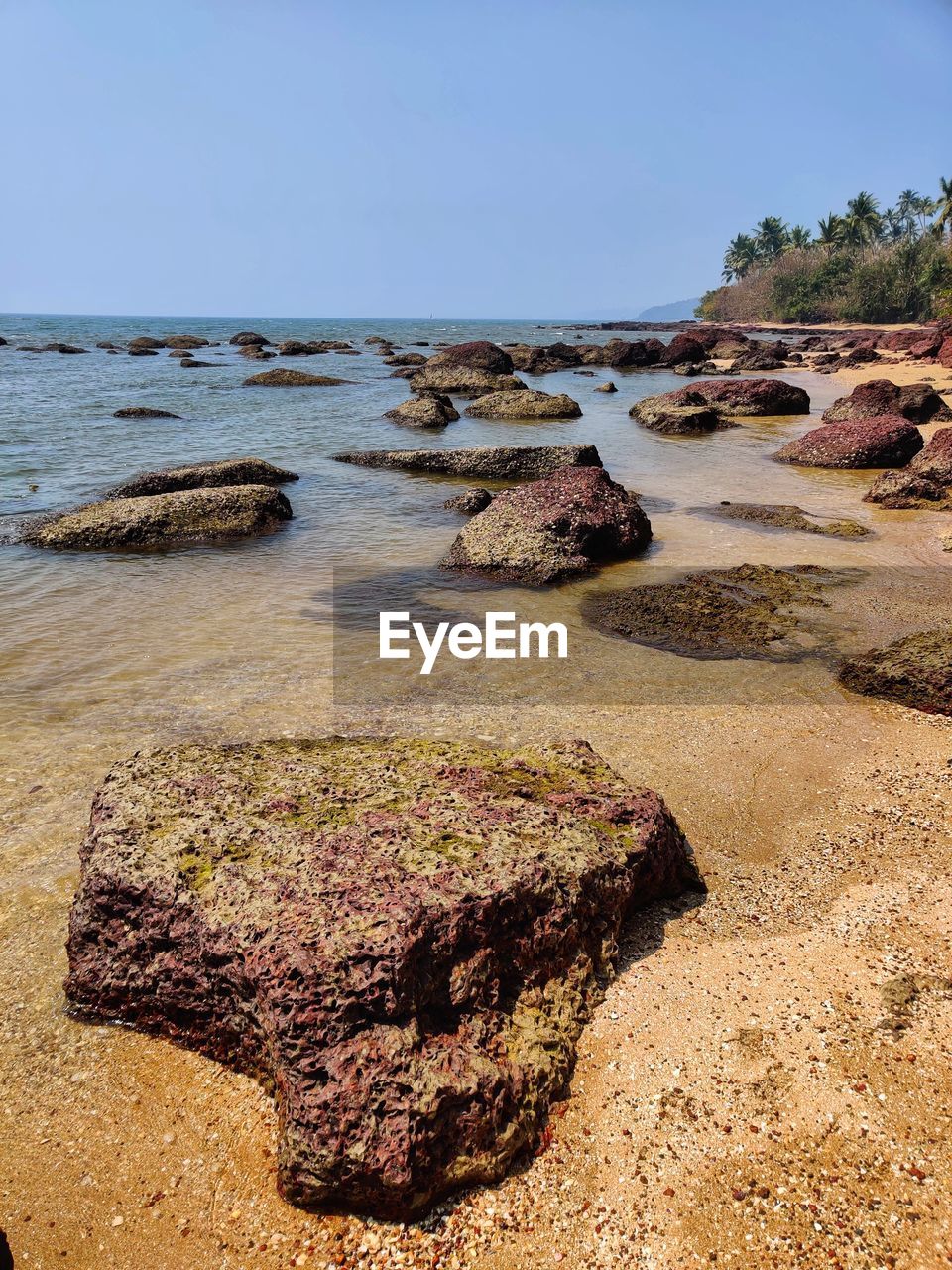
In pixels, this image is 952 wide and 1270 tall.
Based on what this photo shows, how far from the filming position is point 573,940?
3.34m

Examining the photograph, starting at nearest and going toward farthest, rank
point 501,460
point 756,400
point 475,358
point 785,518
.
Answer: point 785,518 → point 501,460 → point 756,400 → point 475,358

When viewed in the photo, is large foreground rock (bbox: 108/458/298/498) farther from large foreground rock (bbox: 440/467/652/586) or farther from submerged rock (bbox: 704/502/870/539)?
submerged rock (bbox: 704/502/870/539)

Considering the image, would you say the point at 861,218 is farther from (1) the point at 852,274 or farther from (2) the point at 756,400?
(2) the point at 756,400

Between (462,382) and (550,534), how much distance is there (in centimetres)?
2288

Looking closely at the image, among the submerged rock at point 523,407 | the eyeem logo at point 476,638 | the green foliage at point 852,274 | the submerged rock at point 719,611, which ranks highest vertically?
the green foliage at point 852,274

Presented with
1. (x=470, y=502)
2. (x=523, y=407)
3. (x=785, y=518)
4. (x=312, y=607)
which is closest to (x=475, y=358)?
(x=523, y=407)

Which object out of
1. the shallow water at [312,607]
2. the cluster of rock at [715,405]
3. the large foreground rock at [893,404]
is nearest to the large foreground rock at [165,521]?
the shallow water at [312,607]

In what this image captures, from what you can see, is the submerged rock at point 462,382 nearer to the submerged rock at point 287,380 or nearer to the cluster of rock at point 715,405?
the submerged rock at point 287,380

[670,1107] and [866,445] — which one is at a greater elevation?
[866,445]

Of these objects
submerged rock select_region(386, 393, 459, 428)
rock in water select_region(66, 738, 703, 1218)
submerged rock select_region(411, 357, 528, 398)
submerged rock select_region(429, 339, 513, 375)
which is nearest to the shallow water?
rock in water select_region(66, 738, 703, 1218)

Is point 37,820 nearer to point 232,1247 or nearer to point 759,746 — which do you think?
point 232,1247

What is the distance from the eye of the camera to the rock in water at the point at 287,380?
33.7 metres

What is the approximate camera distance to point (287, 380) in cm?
3384

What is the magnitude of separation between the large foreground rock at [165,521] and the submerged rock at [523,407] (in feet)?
43.3
